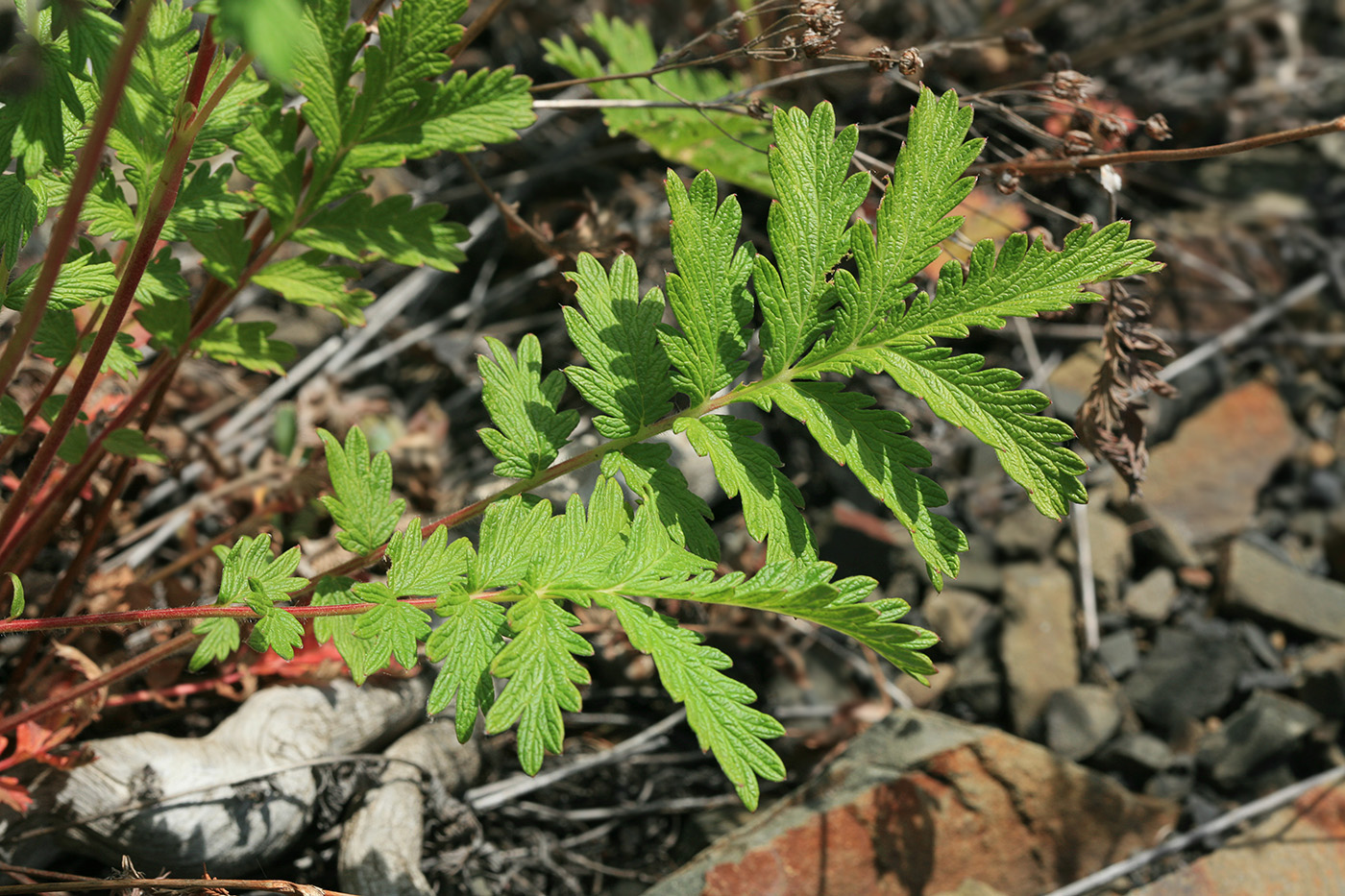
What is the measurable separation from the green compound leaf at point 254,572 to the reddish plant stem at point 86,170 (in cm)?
48

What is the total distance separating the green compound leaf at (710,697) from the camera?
1629 mm

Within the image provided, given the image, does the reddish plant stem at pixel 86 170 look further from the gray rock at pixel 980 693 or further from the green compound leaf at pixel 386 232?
the gray rock at pixel 980 693

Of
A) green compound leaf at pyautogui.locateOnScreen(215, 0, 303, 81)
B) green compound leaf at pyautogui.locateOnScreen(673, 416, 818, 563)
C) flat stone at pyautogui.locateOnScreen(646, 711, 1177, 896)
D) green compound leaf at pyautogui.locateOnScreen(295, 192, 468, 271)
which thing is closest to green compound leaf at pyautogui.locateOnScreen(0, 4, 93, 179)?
green compound leaf at pyautogui.locateOnScreen(295, 192, 468, 271)

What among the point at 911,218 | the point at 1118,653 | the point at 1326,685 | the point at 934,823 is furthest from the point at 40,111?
the point at 1326,685

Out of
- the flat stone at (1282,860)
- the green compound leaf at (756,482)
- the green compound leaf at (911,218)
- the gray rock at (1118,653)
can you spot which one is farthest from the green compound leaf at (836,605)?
the gray rock at (1118,653)

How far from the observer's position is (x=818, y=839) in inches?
109

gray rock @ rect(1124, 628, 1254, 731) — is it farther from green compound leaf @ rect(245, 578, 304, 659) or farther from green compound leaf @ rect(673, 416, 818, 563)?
green compound leaf @ rect(245, 578, 304, 659)

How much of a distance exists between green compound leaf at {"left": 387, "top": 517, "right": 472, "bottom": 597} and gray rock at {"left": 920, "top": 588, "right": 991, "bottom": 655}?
6.81 feet

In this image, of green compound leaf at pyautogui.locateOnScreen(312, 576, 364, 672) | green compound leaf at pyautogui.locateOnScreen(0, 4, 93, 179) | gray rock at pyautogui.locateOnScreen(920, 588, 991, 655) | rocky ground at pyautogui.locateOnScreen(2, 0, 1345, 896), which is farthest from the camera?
gray rock at pyautogui.locateOnScreen(920, 588, 991, 655)

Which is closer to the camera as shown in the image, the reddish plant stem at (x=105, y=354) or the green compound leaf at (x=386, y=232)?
the reddish plant stem at (x=105, y=354)

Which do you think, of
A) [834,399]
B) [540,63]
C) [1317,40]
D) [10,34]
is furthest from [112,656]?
[1317,40]

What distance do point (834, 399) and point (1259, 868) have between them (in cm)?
220

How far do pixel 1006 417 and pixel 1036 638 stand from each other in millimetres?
1965

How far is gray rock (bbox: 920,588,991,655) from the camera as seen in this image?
3498 millimetres
